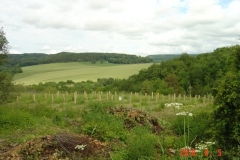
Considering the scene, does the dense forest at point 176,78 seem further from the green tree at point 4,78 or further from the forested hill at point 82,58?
the green tree at point 4,78

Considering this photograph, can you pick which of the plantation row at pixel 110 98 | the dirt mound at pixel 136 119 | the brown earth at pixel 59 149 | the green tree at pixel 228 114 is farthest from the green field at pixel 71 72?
the green tree at pixel 228 114

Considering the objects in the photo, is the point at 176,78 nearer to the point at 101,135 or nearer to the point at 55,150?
the point at 101,135

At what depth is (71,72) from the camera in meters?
74.8

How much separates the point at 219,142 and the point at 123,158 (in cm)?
258

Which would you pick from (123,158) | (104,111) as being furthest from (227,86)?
(104,111)

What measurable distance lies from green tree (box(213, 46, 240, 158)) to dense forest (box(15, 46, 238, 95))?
35755 millimetres

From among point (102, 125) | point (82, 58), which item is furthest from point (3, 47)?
point (82, 58)

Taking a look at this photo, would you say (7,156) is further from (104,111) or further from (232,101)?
(232,101)

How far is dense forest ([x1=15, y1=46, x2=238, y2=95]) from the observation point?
50250mm

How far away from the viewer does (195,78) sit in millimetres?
56531

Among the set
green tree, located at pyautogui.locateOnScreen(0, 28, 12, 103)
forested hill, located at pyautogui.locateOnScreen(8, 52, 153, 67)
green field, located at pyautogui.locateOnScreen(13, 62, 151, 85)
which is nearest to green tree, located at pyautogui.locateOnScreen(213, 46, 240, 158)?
green tree, located at pyautogui.locateOnScreen(0, 28, 12, 103)

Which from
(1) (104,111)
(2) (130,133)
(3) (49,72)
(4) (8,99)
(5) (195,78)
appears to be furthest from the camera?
(3) (49,72)

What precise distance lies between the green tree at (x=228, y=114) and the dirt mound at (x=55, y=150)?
3.09 m

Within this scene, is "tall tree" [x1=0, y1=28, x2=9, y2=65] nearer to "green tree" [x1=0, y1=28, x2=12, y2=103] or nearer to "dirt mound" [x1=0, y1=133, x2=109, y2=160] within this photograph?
"green tree" [x1=0, y1=28, x2=12, y2=103]
